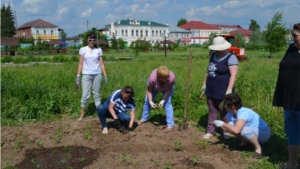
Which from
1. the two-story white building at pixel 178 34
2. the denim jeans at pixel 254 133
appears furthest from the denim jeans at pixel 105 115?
the two-story white building at pixel 178 34

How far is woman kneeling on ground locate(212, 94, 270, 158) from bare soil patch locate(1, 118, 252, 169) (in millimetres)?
280

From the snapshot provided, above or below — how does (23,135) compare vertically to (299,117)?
below

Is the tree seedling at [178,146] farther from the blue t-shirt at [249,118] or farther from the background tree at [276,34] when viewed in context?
the background tree at [276,34]

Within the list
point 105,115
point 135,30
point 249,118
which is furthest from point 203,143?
point 135,30

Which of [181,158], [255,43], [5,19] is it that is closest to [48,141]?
[181,158]

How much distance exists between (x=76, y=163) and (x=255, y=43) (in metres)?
48.7

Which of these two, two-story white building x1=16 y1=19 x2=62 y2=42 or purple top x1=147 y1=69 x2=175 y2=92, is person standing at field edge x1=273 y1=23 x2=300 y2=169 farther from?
two-story white building x1=16 y1=19 x2=62 y2=42

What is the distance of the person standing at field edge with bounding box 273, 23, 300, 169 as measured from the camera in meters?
3.52

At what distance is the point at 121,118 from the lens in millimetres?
5457

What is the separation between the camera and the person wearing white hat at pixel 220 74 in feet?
15.6

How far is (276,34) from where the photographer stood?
28.1m

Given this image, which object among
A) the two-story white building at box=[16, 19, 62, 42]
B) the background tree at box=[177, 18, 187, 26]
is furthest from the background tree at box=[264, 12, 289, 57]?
the background tree at box=[177, 18, 187, 26]

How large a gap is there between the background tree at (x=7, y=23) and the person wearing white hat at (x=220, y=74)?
A: 6520cm

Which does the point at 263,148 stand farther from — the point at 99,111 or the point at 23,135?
the point at 23,135
